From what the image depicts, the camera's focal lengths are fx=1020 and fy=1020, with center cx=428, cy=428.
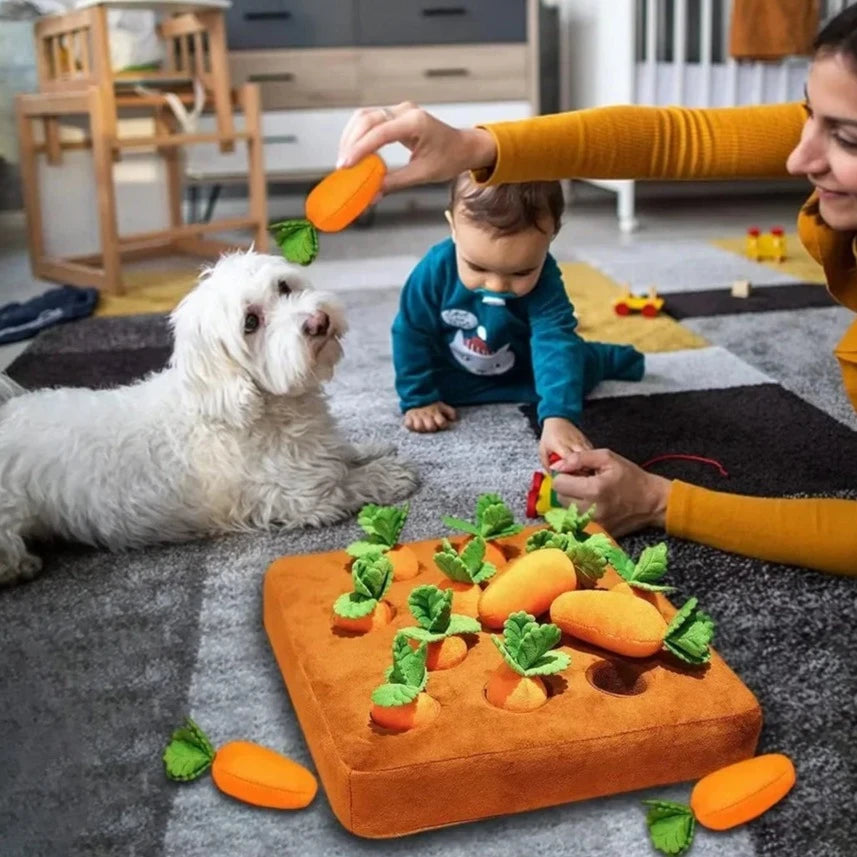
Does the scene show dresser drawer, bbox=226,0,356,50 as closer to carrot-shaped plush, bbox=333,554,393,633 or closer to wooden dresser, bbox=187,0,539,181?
wooden dresser, bbox=187,0,539,181

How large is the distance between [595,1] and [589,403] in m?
2.23

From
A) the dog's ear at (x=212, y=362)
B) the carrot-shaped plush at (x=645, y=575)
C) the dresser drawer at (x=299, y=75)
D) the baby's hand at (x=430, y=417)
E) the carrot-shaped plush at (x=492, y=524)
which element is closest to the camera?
the carrot-shaped plush at (x=645, y=575)

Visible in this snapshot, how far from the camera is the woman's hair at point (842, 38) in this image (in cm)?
83

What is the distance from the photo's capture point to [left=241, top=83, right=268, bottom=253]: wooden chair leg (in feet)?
8.88

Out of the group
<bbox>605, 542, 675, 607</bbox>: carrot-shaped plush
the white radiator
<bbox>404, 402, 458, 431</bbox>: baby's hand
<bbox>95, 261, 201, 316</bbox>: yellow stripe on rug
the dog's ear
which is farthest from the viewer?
the white radiator

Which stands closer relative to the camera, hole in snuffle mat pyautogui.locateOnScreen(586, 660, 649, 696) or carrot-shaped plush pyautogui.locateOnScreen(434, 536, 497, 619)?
hole in snuffle mat pyautogui.locateOnScreen(586, 660, 649, 696)

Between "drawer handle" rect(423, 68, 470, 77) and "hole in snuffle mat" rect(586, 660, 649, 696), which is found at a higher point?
"drawer handle" rect(423, 68, 470, 77)

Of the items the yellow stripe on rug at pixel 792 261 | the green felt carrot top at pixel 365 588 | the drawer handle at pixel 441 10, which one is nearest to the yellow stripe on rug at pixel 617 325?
the yellow stripe on rug at pixel 792 261

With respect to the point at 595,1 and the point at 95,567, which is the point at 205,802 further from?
the point at 595,1

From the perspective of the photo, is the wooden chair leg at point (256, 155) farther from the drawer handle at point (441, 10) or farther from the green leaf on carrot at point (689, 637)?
the green leaf on carrot at point (689, 637)

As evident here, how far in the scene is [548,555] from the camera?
0.92 meters

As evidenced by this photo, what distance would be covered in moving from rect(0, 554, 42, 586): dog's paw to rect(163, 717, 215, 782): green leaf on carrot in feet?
1.27

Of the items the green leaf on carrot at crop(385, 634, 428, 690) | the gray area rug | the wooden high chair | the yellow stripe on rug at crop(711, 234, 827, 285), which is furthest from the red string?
the wooden high chair

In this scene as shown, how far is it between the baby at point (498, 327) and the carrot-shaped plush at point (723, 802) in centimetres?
59
